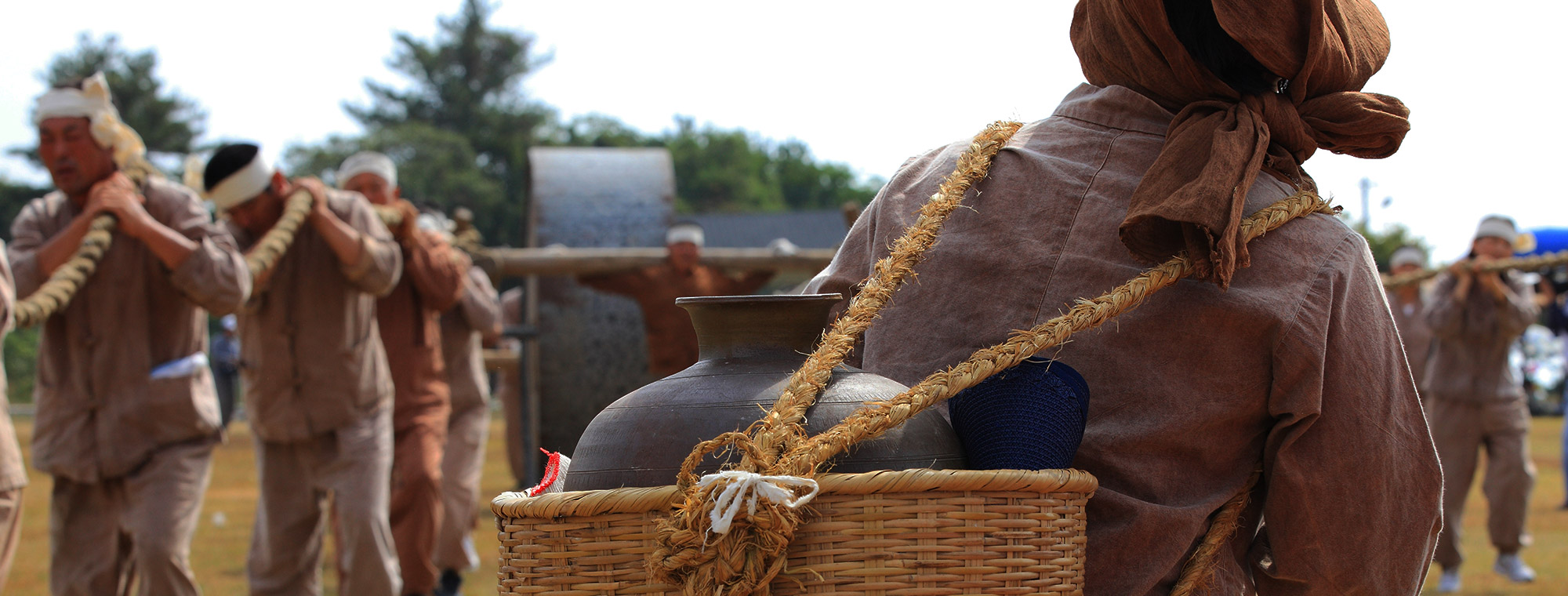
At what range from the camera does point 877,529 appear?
1.43 m

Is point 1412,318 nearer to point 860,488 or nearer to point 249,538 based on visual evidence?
point 249,538

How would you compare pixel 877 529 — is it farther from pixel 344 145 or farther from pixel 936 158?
pixel 344 145

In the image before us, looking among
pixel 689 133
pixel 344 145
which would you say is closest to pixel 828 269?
pixel 344 145

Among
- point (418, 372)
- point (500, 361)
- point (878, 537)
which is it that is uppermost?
point (878, 537)

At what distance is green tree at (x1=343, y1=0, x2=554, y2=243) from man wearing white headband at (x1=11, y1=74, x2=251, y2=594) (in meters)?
44.5

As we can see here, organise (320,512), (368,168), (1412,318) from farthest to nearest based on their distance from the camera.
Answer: (1412,318)
(368,168)
(320,512)

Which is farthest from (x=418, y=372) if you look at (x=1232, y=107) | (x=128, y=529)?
(x=1232, y=107)

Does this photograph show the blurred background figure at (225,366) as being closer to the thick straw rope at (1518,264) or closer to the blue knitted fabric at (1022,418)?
the thick straw rope at (1518,264)

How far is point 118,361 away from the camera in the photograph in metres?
4.92

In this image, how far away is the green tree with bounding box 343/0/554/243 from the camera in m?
49.6

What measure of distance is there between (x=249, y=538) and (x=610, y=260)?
2.96 meters

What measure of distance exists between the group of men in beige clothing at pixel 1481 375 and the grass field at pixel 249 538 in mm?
445

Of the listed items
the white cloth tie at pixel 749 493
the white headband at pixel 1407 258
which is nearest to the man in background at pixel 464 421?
the white cloth tie at pixel 749 493

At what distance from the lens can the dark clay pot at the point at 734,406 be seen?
1550 millimetres
